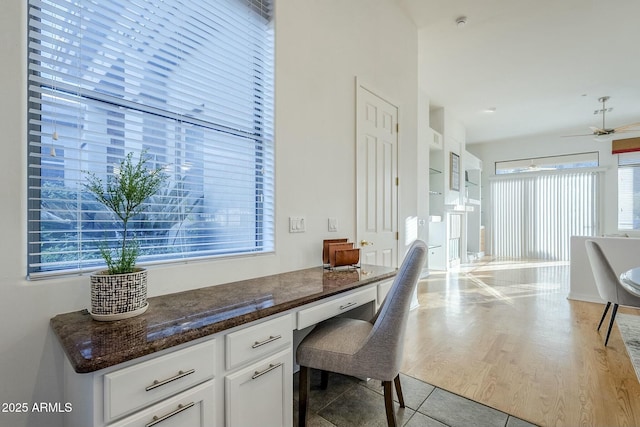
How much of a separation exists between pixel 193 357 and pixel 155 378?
0.13m

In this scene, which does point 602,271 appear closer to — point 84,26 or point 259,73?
point 259,73

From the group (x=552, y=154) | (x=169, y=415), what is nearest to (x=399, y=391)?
(x=169, y=415)

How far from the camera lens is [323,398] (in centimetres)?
190

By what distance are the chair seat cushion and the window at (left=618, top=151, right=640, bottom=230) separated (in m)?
8.53

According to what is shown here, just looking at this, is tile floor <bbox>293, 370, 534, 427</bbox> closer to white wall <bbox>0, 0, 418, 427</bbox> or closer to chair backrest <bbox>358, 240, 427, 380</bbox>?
chair backrest <bbox>358, 240, 427, 380</bbox>

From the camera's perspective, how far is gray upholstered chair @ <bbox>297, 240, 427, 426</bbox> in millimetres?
1417

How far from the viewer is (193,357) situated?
105cm

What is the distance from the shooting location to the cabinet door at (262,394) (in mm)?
1169

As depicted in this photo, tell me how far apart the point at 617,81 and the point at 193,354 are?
273 inches

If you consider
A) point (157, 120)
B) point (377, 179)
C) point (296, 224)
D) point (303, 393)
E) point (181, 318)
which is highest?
point (157, 120)

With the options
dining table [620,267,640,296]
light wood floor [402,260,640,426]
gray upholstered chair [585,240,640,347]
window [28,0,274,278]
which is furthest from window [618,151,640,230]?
window [28,0,274,278]

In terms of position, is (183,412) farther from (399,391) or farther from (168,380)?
(399,391)

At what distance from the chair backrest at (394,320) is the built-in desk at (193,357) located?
295mm

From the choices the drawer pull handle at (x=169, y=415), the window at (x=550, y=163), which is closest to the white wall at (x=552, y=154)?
the window at (x=550, y=163)
